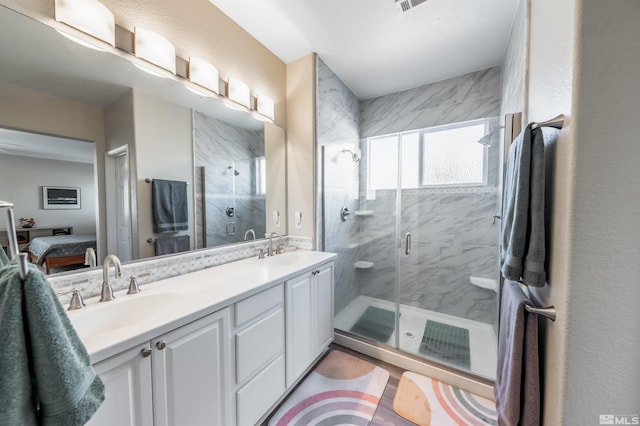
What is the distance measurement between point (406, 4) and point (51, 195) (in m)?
2.28

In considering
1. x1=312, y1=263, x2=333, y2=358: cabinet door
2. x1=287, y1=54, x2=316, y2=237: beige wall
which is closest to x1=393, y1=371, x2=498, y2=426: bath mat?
x1=312, y1=263, x2=333, y2=358: cabinet door

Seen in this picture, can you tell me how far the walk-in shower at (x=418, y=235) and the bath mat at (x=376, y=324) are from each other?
0.01 meters

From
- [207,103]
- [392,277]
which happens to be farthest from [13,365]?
[392,277]

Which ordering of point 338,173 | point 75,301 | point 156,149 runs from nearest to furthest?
point 75,301, point 156,149, point 338,173

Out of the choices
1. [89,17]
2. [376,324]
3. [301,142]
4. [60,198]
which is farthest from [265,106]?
[376,324]

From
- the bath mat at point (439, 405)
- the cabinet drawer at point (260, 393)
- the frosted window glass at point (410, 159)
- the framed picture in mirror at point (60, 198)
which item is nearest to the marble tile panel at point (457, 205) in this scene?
the frosted window glass at point (410, 159)

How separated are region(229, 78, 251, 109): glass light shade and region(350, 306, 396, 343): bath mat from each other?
2.30 metres

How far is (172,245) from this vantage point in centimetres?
143

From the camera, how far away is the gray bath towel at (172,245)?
1.37 m

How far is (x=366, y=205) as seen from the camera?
2.80 m

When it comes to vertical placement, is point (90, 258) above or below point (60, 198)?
below

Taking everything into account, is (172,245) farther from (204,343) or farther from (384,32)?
(384,32)

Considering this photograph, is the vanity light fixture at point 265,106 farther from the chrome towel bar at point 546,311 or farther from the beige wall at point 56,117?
the chrome towel bar at point 546,311

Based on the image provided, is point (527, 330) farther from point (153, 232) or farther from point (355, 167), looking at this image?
point (355, 167)
